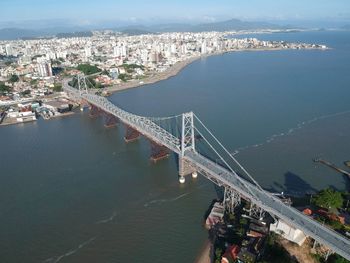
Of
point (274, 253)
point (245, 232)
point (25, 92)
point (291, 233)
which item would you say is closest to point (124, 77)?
point (25, 92)

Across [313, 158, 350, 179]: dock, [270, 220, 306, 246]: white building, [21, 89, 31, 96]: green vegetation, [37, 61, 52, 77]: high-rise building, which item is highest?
[37, 61, 52, 77]: high-rise building

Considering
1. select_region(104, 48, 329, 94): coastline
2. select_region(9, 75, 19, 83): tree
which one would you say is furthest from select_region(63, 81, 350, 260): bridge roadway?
select_region(9, 75, 19, 83): tree

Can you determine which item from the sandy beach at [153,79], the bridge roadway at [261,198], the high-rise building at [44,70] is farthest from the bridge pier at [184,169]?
the high-rise building at [44,70]

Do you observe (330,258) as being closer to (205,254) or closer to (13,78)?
(205,254)

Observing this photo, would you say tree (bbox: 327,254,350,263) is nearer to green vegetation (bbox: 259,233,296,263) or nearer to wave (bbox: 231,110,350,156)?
green vegetation (bbox: 259,233,296,263)

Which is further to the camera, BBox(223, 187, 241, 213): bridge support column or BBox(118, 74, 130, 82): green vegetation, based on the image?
BBox(118, 74, 130, 82): green vegetation

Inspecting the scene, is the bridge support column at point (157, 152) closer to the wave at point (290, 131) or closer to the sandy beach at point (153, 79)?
the wave at point (290, 131)

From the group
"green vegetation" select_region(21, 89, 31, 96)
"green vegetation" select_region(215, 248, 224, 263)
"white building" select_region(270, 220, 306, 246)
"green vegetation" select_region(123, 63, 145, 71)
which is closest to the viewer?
"green vegetation" select_region(215, 248, 224, 263)
